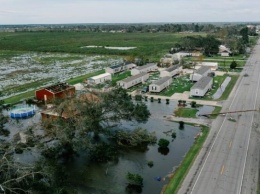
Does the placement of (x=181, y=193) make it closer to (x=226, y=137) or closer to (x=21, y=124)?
(x=226, y=137)

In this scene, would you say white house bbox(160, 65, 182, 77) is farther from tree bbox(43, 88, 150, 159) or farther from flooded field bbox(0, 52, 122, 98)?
tree bbox(43, 88, 150, 159)

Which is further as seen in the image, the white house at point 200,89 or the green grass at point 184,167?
the white house at point 200,89

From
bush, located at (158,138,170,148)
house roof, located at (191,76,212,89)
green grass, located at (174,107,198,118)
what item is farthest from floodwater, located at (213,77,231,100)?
bush, located at (158,138,170,148)

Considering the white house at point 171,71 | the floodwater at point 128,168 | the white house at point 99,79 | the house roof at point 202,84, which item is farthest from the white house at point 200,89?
the white house at point 99,79

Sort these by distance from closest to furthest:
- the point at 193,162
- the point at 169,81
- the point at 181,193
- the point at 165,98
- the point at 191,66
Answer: the point at 181,193, the point at 193,162, the point at 165,98, the point at 169,81, the point at 191,66

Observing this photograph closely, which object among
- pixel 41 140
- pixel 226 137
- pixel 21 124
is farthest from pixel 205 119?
pixel 21 124

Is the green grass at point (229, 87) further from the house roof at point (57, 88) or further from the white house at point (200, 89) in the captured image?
the house roof at point (57, 88)
